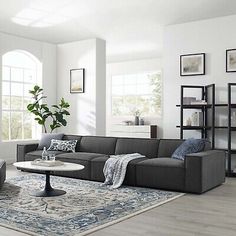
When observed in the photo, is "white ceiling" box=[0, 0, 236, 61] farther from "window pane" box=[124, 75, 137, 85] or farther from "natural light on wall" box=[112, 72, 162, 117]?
"window pane" box=[124, 75, 137, 85]

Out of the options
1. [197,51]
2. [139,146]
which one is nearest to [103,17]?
[197,51]

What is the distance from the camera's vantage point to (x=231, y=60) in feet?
22.2

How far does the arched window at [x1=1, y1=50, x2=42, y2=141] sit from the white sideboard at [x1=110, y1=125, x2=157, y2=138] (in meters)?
2.99

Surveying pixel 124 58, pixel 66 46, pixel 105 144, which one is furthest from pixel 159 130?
pixel 105 144

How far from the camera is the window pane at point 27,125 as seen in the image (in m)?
Answer: 8.96

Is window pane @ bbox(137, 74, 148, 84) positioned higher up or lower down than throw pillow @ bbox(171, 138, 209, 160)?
higher up

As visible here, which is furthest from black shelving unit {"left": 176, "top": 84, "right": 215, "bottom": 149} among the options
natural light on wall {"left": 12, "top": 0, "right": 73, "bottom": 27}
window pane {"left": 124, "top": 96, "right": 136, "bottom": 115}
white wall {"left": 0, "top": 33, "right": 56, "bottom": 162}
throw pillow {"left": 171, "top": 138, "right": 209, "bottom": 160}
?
window pane {"left": 124, "top": 96, "right": 136, "bottom": 115}

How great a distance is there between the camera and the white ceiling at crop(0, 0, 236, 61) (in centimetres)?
618

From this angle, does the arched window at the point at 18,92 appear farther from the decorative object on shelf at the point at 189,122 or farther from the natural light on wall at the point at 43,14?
the decorative object on shelf at the point at 189,122

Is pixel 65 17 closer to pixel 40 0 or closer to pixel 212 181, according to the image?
pixel 40 0

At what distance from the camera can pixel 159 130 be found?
11.0 meters

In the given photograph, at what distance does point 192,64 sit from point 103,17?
6.40ft

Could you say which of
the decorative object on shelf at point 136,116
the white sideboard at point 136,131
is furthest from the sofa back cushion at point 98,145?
the decorative object on shelf at point 136,116

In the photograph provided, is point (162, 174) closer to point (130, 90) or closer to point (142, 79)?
point (142, 79)
